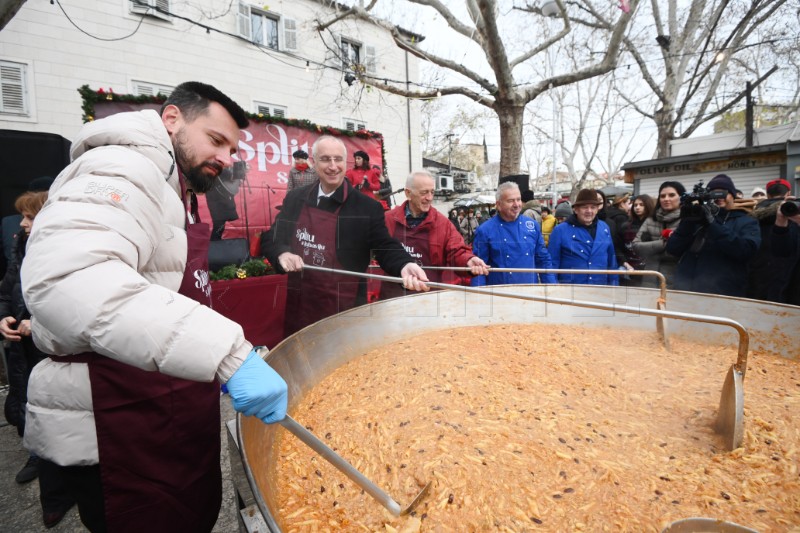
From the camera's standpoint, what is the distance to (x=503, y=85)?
6.98 meters

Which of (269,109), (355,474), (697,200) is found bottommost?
(355,474)

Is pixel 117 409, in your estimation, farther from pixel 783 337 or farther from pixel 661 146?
→ pixel 661 146

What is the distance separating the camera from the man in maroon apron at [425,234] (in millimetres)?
3475

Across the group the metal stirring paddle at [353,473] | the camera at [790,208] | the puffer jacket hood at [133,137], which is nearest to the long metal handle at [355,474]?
the metal stirring paddle at [353,473]

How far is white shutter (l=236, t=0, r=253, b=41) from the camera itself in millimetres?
10164

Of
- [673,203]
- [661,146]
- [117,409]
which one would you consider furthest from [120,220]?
[661,146]

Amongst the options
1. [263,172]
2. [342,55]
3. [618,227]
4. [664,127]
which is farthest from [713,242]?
[664,127]

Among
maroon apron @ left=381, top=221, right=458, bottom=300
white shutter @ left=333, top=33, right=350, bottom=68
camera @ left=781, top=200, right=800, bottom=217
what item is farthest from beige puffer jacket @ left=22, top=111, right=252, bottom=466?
white shutter @ left=333, top=33, right=350, bottom=68

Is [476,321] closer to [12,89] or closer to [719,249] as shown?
[719,249]

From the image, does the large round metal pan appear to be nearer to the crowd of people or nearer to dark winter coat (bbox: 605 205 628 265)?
the crowd of people

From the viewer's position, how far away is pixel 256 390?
3.13ft

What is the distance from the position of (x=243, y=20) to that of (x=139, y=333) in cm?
1231

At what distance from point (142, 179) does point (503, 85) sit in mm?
7266

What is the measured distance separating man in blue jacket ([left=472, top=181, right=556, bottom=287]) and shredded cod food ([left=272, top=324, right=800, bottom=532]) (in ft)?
5.90
